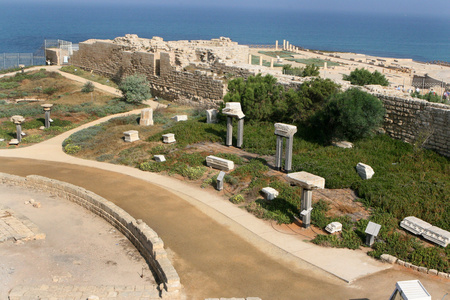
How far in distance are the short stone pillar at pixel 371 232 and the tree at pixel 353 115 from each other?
6.46 metres

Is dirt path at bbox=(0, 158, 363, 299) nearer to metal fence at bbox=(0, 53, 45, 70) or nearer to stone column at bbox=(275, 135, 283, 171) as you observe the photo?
stone column at bbox=(275, 135, 283, 171)

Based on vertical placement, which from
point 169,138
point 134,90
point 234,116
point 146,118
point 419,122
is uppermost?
point 419,122

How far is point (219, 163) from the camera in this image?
656 inches

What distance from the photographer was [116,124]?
77.4ft

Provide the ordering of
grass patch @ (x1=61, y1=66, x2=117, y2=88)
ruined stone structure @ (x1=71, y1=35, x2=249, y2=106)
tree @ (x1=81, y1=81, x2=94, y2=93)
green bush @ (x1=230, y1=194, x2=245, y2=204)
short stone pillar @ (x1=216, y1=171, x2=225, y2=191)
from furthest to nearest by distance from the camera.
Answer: grass patch @ (x1=61, y1=66, x2=117, y2=88), tree @ (x1=81, y1=81, x2=94, y2=93), ruined stone structure @ (x1=71, y1=35, x2=249, y2=106), short stone pillar @ (x1=216, y1=171, x2=225, y2=191), green bush @ (x1=230, y1=194, x2=245, y2=204)

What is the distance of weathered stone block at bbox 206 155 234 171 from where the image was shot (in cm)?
1642

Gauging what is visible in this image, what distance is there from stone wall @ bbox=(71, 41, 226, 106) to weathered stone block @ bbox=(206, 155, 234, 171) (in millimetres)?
8885

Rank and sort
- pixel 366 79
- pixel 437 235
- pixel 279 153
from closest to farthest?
pixel 437 235 → pixel 279 153 → pixel 366 79

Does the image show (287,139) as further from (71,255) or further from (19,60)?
(19,60)

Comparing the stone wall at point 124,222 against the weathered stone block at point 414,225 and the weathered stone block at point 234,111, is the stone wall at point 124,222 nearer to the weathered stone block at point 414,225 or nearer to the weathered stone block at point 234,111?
the weathered stone block at point 414,225

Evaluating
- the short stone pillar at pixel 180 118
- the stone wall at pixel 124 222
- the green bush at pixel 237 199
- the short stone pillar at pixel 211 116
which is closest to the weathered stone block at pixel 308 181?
the green bush at pixel 237 199

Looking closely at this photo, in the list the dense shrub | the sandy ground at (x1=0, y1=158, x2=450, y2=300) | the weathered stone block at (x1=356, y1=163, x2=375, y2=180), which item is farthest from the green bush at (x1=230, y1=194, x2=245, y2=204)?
the dense shrub

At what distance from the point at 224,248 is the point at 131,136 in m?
9.93

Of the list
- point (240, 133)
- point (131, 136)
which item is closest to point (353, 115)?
point (240, 133)
